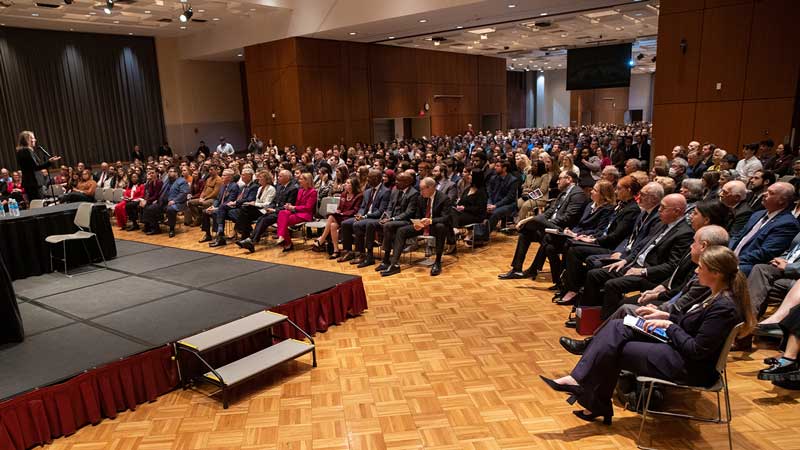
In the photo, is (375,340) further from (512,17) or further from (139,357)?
(512,17)

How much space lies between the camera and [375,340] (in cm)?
447

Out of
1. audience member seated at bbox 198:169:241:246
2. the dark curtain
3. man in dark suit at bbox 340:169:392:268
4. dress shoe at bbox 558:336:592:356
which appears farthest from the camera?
the dark curtain

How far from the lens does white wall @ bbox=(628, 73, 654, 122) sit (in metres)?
32.8

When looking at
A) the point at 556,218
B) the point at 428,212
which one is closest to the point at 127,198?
A: the point at 428,212

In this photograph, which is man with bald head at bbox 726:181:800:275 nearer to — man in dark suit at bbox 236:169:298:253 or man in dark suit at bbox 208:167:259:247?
man in dark suit at bbox 236:169:298:253

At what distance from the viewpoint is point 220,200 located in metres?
8.52

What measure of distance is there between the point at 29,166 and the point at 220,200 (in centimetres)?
264

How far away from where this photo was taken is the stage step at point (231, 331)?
3.56m

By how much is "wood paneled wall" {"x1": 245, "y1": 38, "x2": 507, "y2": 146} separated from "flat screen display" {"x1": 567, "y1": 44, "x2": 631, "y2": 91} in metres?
5.72

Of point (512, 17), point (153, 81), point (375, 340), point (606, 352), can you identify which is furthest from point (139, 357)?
point (153, 81)

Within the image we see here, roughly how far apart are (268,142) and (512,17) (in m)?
8.37

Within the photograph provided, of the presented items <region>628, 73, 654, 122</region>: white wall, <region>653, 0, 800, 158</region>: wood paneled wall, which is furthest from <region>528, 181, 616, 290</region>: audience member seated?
<region>628, 73, 654, 122</region>: white wall

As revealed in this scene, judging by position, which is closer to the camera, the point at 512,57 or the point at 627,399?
the point at 627,399

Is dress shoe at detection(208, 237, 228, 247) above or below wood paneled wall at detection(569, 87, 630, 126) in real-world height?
below
